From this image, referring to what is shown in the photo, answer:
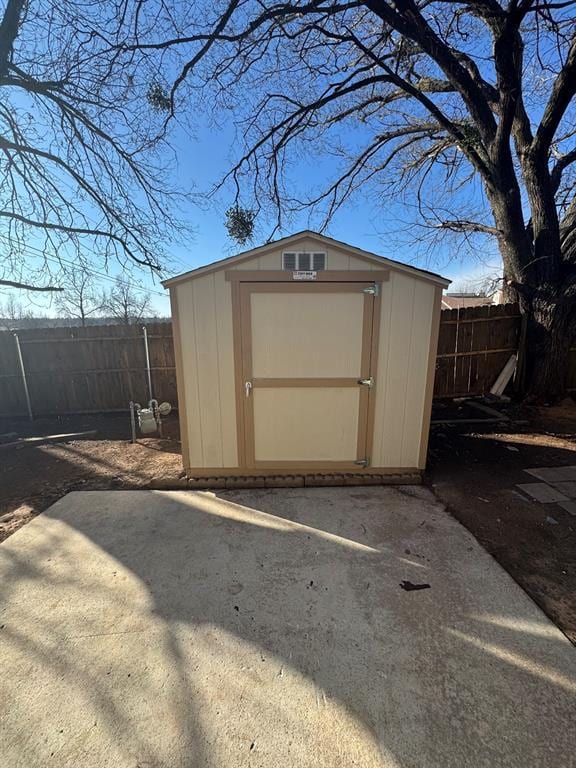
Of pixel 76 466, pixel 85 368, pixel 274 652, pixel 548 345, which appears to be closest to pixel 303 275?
pixel 274 652

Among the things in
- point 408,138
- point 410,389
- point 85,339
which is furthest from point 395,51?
point 85,339

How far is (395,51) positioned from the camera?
6.13 m

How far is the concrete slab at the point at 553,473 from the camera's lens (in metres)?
3.55

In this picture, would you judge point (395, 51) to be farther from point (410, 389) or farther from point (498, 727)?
point (498, 727)

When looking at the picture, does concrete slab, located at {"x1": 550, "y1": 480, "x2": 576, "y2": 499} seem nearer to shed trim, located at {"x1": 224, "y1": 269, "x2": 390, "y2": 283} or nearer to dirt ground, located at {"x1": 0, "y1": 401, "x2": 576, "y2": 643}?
dirt ground, located at {"x1": 0, "y1": 401, "x2": 576, "y2": 643}

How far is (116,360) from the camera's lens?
275 inches

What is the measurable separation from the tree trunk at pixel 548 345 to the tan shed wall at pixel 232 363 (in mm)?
4844

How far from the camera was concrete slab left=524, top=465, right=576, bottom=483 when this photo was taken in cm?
355

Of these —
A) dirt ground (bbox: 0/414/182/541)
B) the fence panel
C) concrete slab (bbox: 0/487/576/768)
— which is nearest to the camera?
concrete slab (bbox: 0/487/576/768)

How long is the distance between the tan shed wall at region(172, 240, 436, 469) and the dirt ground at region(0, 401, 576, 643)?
0.60m

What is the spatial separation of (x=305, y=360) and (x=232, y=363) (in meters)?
0.75

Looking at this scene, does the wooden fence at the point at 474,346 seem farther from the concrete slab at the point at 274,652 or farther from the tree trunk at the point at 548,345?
the concrete slab at the point at 274,652

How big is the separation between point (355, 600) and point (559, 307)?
7.24 metres

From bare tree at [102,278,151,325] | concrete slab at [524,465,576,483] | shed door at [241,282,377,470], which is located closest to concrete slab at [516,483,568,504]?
concrete slab at [524,465,576,483]
